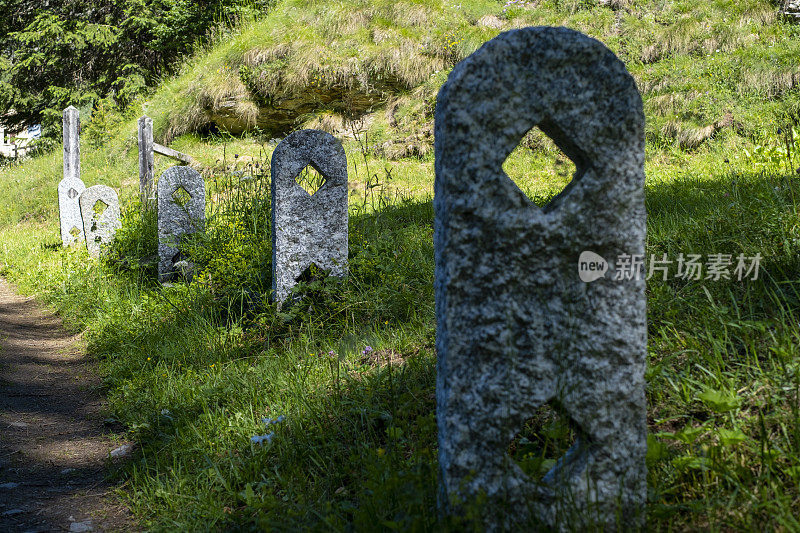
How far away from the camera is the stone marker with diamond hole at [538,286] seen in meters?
1.48

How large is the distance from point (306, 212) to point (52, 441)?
2321 mm

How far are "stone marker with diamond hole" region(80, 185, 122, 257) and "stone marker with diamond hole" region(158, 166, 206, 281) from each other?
72.8 inches

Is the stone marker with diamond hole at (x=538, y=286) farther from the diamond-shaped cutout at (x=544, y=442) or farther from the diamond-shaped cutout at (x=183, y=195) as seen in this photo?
the diamond-shaped cutout at (x=183, y=195)

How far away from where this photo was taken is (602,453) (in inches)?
60.9

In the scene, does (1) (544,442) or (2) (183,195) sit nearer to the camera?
(1) (544,442)

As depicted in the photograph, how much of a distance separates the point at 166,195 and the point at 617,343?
575 centimetres

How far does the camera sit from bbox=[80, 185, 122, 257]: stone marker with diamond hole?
7.81 m

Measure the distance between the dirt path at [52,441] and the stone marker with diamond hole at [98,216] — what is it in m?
2.52

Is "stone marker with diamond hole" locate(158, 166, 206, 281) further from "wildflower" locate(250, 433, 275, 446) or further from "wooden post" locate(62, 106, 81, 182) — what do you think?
"wooden post" locate(62, 106, 81, 182)

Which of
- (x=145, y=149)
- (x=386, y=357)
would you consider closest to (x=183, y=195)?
(x=145, y=149)

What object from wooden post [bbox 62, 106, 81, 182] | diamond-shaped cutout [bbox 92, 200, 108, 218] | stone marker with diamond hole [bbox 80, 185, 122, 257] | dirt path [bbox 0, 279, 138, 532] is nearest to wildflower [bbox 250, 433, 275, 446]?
dirt path [bbox 0, 279, 138, 532]

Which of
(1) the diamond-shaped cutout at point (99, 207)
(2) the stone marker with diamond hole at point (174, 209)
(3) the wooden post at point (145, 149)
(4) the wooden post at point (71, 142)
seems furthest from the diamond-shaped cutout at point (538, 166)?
(4) the wooden post at point (71, 142)

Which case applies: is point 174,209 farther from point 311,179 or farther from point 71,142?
point 71,142

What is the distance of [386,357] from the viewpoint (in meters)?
3.23
